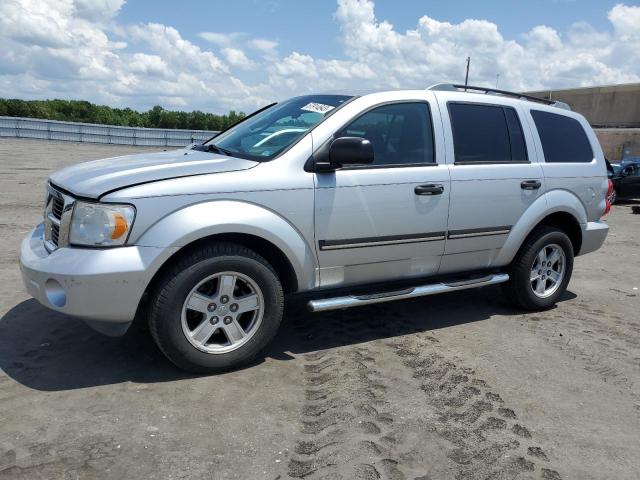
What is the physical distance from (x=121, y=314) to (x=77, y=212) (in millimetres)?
669

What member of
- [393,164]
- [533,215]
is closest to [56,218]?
[393,164]

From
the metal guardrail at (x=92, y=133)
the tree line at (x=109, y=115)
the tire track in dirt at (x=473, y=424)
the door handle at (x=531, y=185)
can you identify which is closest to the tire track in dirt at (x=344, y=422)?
the tire track in dirt at (x=473, y=424)

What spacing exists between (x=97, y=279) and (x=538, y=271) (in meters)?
3.98

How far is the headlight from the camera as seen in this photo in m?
3.35

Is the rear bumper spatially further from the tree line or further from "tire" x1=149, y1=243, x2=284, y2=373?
the tree line

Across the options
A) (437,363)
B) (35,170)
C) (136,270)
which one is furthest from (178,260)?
(35,170)

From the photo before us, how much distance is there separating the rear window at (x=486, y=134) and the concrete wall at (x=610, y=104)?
37.0 m

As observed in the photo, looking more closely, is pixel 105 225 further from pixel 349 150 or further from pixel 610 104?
pixel 610 104

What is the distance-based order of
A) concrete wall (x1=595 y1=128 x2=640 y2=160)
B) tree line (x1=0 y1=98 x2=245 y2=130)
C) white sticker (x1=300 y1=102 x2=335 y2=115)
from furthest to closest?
tree line (x1=0 y1=98 x2=245 y2=130) < concrete wall (x1=595 y1=128 x2=640 y2=160) < white sticker (x1=300 y1=102 x2=335 y2=115)

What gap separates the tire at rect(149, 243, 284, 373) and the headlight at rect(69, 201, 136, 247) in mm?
385

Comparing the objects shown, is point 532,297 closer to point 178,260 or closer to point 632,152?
point 178,260

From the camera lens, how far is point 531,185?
507cm

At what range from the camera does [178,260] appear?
3576 mm

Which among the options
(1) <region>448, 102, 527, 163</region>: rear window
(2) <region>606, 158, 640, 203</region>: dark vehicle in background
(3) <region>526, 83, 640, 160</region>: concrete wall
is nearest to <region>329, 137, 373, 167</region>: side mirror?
(1) <region>448, 102, 527, 163</region>: rear window
